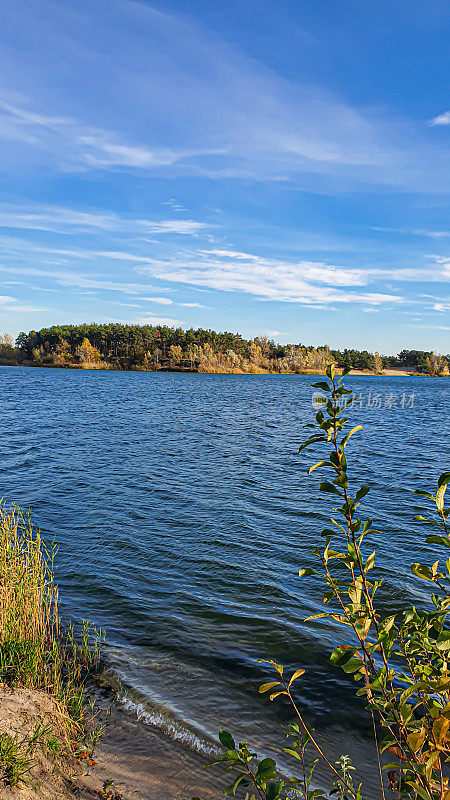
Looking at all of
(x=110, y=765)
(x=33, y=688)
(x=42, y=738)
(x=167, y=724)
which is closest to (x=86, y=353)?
(x=167, y=724)

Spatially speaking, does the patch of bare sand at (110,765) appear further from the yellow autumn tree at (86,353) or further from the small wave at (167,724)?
the yellow autumn tree at (86,353)

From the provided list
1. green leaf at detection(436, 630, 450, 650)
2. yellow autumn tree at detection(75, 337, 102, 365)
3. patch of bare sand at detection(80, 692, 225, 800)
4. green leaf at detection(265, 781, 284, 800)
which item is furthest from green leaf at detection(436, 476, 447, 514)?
yellow autumn tree at detection(75, 337, 102, 365)

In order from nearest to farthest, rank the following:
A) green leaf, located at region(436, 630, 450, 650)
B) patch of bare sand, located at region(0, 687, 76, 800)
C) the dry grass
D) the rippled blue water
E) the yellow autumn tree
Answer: green leaf, located at region(436, 630, 450, 650), patch of bare sand, located at region(0, 687, 76, 800), the dry grass, the rippled blue water, the yellow autumn tree

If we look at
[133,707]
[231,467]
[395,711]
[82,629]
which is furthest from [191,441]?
[395,711]

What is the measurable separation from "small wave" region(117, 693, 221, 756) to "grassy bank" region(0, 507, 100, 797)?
0.63 meters

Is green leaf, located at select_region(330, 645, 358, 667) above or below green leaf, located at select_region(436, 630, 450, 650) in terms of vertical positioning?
below

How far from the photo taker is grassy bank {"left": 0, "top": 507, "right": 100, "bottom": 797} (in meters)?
5.01

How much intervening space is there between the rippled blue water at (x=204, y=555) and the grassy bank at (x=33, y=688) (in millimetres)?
918

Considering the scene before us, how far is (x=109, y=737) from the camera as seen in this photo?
6.70 meters

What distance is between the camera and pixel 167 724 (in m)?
7.19

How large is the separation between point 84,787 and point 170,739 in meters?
1.76

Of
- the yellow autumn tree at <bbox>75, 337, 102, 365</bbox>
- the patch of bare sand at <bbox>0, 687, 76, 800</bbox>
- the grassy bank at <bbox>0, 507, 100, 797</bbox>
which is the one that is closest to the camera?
the patch of bare sand at <bbox>0, 687, 76, 800</bbox>

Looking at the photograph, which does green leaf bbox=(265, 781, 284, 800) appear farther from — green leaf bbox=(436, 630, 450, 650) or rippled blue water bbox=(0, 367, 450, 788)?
rippled blue water bbox=(0, 367, 450, 788)

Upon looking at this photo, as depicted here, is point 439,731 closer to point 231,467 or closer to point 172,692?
point 172,692
